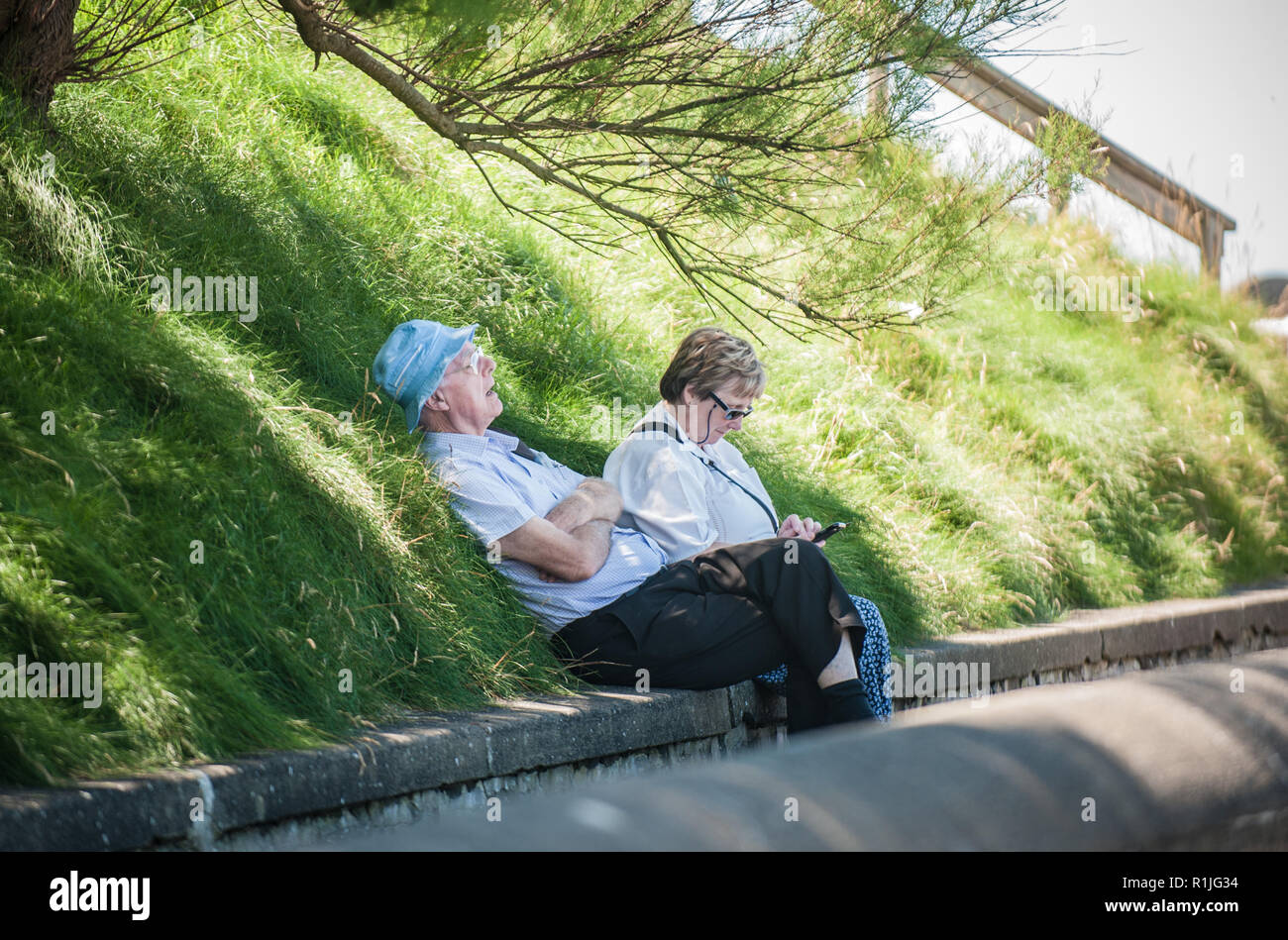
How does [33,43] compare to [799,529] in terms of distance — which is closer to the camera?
[33,43]

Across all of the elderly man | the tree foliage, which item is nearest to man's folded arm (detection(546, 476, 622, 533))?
the elderly man

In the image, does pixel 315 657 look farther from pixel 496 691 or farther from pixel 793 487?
pixel 793 487

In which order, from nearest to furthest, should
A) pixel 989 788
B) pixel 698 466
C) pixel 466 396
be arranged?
pixel 989 788 < pixel 466 396 < pixel 698 466

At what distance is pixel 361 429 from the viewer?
4324 mm

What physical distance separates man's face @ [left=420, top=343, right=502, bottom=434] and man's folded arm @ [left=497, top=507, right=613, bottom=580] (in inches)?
19.0

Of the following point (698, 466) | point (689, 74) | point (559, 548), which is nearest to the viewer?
point (559, 548)

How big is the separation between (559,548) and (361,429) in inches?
31.8

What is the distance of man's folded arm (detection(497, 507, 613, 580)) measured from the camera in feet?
13.4

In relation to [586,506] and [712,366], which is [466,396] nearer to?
[586,506]

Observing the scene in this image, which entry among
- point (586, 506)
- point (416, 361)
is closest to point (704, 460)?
point (586, 506)

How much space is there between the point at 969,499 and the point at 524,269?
2764 millimetres

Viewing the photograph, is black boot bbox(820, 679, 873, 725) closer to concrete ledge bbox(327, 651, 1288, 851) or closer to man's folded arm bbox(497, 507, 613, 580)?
man's folded arm bbox(497, 507, 613, 580)

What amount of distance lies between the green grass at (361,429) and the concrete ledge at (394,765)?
0.42 feet

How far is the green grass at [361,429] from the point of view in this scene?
3127 millimetres
